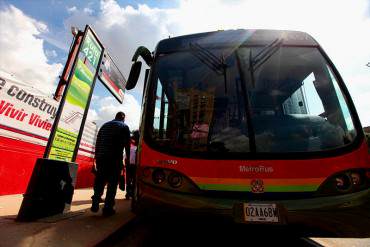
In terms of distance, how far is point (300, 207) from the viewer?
2.66m

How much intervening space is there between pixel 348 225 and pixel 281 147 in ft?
3.00

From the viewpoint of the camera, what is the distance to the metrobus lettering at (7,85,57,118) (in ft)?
22.7

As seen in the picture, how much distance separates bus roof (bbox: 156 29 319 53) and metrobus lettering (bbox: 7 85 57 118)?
482 centimetres

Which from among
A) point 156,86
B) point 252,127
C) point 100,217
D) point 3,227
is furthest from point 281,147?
point 3,227

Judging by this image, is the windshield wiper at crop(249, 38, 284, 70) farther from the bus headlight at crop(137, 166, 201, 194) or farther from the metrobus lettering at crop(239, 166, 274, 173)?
the bus headlight at crop(137, 166, 201, 194)

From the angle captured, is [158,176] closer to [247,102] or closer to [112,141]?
[247,102]

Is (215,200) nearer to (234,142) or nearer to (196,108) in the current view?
(234,142)

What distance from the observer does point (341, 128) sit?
3.10 metres

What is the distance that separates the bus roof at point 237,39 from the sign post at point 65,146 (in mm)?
1978

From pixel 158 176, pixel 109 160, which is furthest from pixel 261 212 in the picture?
pixel 109 160

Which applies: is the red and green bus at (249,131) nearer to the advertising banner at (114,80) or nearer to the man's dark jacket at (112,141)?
the man's dark jacket at (112,141)

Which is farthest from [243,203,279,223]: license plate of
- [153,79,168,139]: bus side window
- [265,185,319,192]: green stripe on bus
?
[153,79,168,139]: bus side window

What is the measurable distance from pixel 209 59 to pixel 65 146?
291 cm

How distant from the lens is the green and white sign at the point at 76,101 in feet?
15.2
